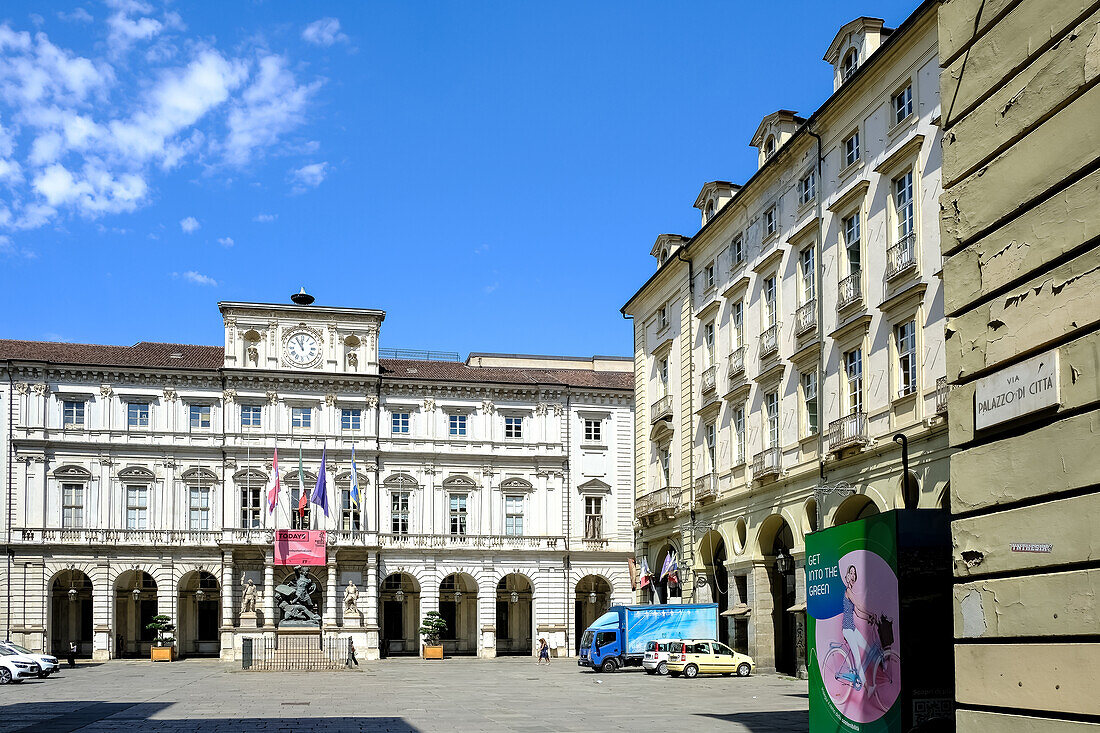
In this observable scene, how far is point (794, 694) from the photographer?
3350 cm

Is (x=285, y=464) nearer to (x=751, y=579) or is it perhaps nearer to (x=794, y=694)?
(x=751, y=579)

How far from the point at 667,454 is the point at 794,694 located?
1844 centimetres

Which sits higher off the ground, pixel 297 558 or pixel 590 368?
pixel 590 368

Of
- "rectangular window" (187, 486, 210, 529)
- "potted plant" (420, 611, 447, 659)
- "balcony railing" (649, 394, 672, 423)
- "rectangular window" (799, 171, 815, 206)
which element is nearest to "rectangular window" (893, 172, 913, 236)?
"rectangular window" (799, 171, 815, 206)

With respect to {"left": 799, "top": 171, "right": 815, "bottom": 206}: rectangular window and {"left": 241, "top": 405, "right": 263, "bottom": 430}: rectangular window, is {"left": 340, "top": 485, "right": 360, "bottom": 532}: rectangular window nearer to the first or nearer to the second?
{"left": 241, "top": 405, "right": 263, "bottom": 430}: rectangular window

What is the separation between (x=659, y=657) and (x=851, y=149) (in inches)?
794

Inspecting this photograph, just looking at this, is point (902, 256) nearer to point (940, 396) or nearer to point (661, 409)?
point (940, 396)

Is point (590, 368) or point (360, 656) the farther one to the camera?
point (590, 368)

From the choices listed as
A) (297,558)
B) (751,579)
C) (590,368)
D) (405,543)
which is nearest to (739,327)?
(751,579)

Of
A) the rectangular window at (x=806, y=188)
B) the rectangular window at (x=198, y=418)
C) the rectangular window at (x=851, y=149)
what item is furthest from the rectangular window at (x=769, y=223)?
the rectangular window at (x=198, y=418)

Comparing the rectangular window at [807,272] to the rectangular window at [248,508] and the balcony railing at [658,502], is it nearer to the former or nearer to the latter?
the balcony railing at [658,502]

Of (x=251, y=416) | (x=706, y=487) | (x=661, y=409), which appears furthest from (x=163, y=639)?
(x=706, y=487)

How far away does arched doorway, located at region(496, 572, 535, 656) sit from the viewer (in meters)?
74.7

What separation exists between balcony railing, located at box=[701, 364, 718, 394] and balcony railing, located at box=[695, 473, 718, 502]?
10.4ft
